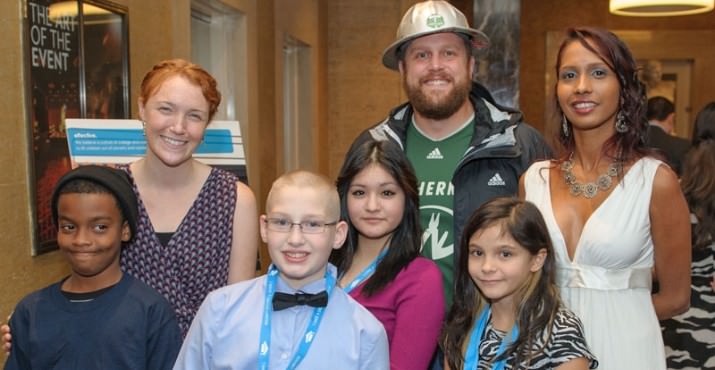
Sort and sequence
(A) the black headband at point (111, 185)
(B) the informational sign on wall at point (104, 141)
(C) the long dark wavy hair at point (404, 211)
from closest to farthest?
(A) the black headband at point (111, 185)
(C) the long dark wavy hair at point (404, 211)
(B) the informational sign on wall at point (104, 141)

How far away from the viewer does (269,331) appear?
185 centimetres

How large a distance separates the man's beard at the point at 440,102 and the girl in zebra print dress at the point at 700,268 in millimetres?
1229

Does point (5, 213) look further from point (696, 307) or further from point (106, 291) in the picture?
point (696, 307)

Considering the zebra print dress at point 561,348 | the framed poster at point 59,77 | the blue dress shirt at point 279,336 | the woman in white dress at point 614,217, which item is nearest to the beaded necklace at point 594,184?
the woman in white dress at point 614,217

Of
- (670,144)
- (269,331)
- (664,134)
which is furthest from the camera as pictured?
(664,134)

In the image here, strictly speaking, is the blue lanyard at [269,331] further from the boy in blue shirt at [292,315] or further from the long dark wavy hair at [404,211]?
the long dark wavy hair at [404,211]

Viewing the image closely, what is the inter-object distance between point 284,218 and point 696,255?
2125 millimetres

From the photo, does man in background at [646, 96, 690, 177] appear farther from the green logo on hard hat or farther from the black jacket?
the green logo on hard hat

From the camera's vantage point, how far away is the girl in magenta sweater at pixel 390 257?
2.09m

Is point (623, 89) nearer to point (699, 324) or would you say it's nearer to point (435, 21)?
point (435, 21)

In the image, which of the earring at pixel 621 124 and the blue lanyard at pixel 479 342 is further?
the earring at pixel 621 124

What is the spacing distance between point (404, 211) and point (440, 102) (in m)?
0.54

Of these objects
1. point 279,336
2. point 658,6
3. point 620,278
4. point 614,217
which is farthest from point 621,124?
point 658,6

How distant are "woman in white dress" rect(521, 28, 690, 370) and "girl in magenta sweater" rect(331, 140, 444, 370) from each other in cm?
37
